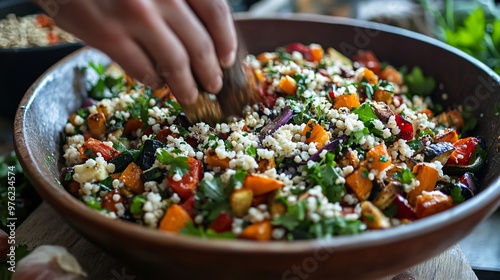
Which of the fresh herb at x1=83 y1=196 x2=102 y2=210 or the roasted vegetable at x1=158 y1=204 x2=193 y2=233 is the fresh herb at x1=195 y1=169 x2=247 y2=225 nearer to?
the roasted vegetable at x1=158 y1=204 x2=193 y2=233

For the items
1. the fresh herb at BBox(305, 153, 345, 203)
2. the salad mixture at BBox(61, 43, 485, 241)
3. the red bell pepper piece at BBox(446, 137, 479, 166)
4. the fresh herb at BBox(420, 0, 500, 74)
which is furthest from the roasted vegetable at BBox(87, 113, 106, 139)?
the fresh herb at BBox(420, 0, 500, 74)

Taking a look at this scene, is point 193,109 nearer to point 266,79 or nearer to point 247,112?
point 247,112

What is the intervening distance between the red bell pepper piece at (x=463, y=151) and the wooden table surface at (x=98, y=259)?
25 cm

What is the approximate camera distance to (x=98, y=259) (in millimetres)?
1588

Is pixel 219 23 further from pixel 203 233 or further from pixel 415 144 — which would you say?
pixel 415 144

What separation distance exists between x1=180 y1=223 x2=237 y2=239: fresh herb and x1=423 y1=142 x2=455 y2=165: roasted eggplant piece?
2.16 ft

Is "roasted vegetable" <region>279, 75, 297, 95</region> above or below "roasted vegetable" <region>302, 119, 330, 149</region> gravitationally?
below

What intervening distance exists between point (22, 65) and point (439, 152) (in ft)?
5.39

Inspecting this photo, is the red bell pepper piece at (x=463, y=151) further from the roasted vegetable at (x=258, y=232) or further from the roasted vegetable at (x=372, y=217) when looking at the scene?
the roasted vegetable at (x=258, y=232)

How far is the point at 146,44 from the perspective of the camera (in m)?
1.27

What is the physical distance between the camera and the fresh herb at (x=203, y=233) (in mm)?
1246

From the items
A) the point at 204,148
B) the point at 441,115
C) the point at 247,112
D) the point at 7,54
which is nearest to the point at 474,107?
the point at 441,115

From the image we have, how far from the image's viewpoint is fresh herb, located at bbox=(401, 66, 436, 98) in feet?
7.05

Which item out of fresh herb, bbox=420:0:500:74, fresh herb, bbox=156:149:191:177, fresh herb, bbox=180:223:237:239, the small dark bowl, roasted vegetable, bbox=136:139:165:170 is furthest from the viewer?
fresh herb, bbox=420:0:500:74
